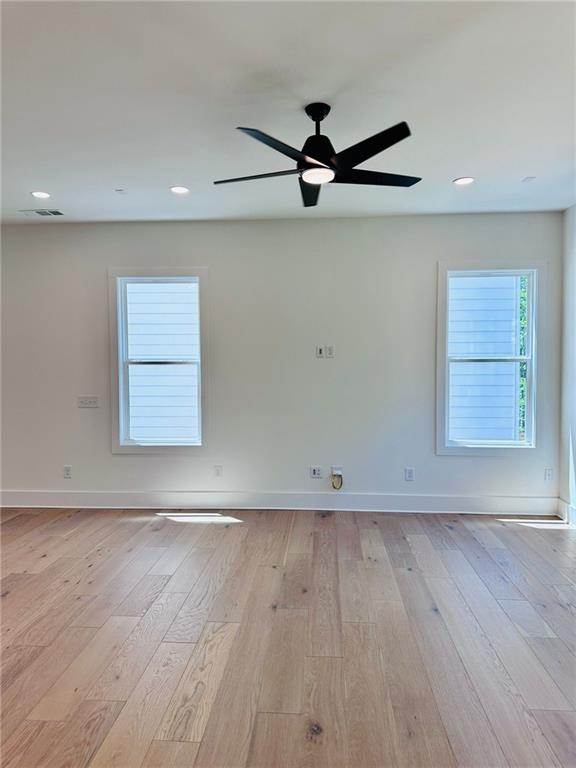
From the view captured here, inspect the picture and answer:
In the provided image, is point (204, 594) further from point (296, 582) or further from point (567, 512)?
point (567, 512)

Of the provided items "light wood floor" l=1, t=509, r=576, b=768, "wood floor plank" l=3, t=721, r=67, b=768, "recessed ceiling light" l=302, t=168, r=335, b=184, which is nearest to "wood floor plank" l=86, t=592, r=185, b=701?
"light wood floor" l=1, t=509, r=576, b=768

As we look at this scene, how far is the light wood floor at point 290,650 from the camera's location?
1.54 m

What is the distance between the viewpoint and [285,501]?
13.2ft

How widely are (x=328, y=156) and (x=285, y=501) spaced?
305 cm

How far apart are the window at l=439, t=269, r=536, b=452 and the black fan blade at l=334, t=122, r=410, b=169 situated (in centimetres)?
223

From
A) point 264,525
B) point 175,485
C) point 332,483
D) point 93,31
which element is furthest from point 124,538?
point 93,31

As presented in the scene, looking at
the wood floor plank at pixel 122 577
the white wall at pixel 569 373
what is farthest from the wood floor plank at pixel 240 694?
the white wall at pixel 569 373

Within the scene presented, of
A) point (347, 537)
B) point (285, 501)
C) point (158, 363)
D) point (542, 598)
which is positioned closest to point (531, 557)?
point (542, 598)

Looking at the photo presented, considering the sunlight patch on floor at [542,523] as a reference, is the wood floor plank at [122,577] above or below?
below

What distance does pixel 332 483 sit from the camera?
400 centimetres

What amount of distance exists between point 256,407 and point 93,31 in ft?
9.68

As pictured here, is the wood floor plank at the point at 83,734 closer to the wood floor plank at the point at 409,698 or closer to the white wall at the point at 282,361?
the wood floor plank at the point at 409,698

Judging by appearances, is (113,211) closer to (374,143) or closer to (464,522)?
(374,143)

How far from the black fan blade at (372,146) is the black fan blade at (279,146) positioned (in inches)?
4.8
